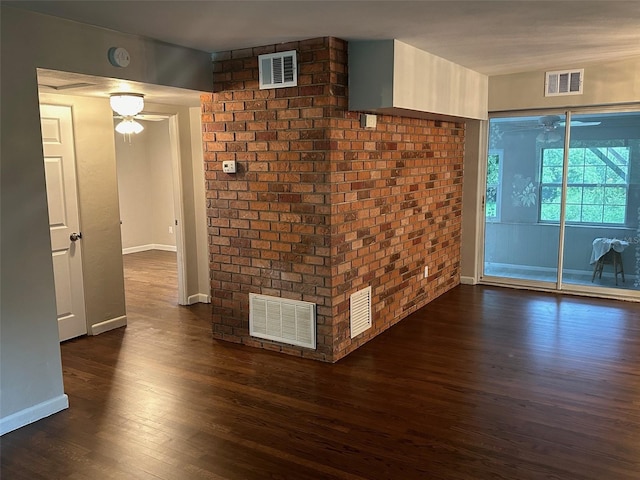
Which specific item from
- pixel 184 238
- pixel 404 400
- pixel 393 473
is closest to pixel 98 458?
pixel 393 473

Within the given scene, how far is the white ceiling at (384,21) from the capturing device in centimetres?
288

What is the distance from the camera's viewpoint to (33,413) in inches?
123

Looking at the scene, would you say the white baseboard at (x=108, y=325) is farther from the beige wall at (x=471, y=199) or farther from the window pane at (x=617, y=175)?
the window pane at (x=617, y=175)

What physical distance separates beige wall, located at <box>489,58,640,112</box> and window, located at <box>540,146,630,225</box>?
1.74ft

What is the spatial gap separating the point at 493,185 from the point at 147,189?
5.88m

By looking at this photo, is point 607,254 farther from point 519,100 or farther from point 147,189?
point 147,189

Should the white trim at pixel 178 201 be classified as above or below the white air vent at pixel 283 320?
above

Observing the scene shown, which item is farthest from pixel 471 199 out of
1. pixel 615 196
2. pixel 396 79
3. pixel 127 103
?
pixel 127 103

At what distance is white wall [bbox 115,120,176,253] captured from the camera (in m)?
8.80

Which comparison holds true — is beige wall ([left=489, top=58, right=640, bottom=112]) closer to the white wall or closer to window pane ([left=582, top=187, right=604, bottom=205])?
window pane ([left=582, top=187, right=604, bottom=205])

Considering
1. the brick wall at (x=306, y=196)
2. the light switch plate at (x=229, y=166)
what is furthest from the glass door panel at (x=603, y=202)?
the light switch plate at (x=229, y=166)

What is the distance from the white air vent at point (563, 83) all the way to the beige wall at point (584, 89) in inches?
1.6

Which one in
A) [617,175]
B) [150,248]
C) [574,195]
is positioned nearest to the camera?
[617,175]

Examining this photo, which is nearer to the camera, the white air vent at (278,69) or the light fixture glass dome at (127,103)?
the white air vent at (278,69)
